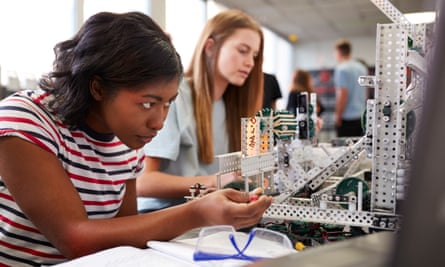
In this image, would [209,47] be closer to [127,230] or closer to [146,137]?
[146,137]

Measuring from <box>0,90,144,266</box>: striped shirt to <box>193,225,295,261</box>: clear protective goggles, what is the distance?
1.10 feet

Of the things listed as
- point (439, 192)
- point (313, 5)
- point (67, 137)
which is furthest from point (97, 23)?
point (313, 5)

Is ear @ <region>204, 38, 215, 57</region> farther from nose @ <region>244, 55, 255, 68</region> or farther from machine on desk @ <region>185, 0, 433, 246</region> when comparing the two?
machine on desk @ <region>185, 0, 433, 246</region>

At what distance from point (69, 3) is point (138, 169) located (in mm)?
484

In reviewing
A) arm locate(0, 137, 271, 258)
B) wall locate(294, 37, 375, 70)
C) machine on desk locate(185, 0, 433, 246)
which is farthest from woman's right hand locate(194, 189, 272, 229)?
wall locate(294, 37, 375, 70)

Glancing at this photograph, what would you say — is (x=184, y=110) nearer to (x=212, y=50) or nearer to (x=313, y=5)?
(x=212, y=50)

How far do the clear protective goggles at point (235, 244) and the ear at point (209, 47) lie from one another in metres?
0.64

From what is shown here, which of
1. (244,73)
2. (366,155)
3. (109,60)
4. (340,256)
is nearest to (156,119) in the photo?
(109,60)

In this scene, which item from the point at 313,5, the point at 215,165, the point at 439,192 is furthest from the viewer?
the point at 313,5

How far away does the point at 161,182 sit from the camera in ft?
4.09

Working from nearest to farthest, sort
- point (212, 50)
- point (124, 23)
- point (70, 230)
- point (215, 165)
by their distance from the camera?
1. point (70, 230)
2. point (124, 23)
3. point (215, 165)
4. point (212, 50)

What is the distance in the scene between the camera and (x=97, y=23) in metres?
0.92

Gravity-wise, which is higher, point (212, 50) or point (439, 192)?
point (212, 50)

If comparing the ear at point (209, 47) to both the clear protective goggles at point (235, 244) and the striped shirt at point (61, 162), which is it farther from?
the clear protective goggles at point (235, 244)
